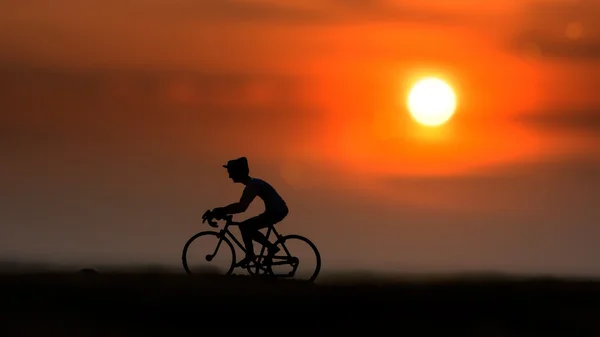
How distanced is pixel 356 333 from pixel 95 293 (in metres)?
5.33

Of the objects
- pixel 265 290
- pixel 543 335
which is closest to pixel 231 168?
pixel 265 290

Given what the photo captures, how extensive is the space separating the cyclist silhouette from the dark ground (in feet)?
4.75

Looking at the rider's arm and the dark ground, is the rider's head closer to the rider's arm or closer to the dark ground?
the rider's arm

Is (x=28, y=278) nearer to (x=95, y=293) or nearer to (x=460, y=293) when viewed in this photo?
(x=95, y=293)

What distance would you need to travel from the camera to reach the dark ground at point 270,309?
1022 inches

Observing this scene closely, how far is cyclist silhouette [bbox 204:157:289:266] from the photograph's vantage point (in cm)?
3192

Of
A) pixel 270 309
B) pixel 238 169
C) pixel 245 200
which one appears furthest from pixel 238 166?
pixel 270 309

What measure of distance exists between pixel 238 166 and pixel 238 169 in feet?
0.23

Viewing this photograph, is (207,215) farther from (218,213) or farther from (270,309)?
(270,309)

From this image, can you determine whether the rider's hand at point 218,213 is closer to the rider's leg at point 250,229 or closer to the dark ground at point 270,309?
the rider's leg at point 250,229

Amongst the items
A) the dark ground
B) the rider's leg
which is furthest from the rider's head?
the dark ground

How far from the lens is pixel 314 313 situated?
2727 centimetres

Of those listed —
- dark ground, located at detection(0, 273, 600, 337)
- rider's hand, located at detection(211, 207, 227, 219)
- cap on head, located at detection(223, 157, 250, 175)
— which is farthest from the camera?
rider's hand, located at detection(211, 207, 227, 219)

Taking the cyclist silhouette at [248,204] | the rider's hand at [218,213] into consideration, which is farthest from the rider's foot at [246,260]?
the rider's hand at [218,213]
